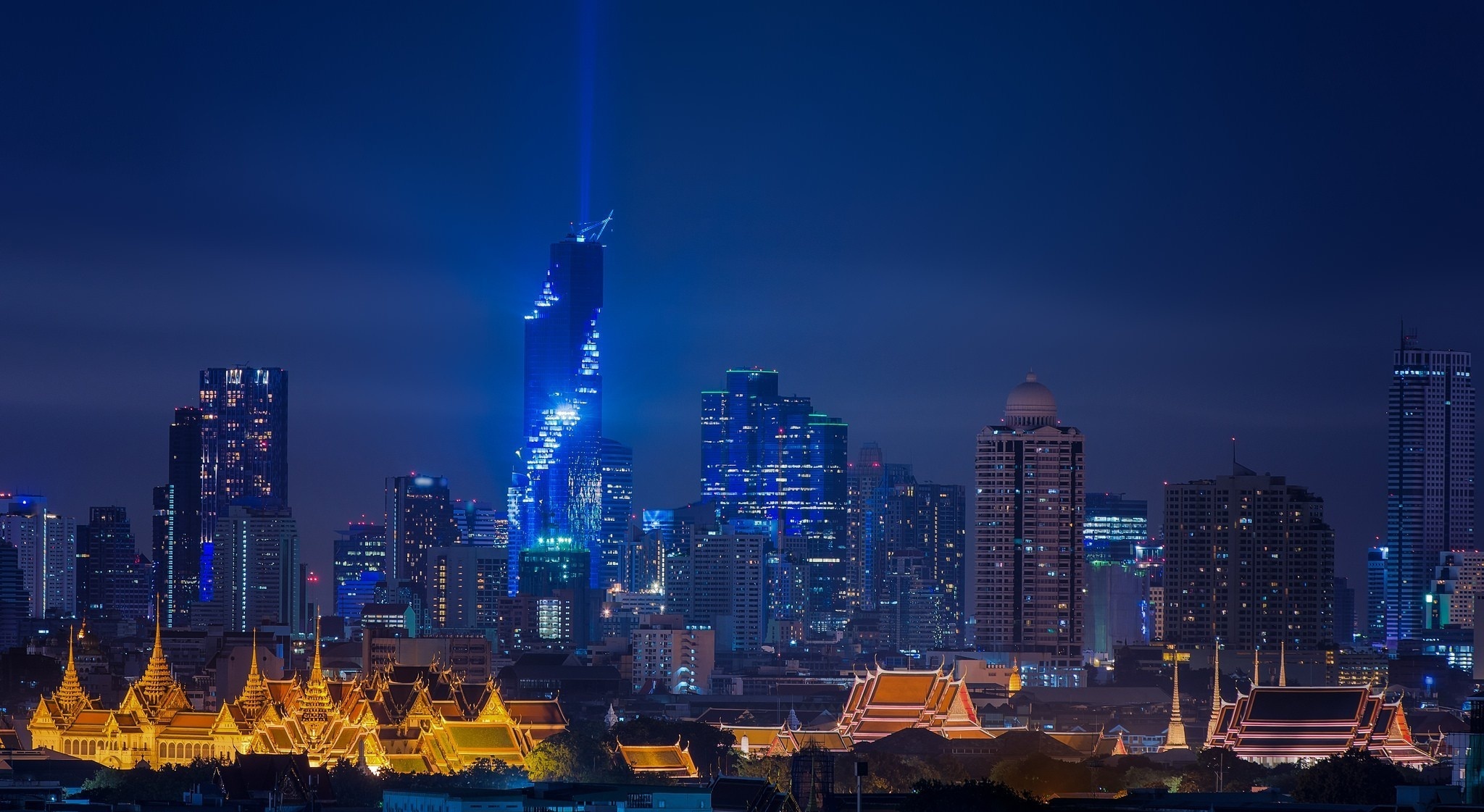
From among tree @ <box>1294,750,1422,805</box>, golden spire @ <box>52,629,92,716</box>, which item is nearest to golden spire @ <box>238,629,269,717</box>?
golden spire @ <box>52,629,92,716</box>

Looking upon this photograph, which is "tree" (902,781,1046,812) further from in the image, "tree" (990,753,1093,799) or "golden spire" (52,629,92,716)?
"golden spire" (52,629,92,716)

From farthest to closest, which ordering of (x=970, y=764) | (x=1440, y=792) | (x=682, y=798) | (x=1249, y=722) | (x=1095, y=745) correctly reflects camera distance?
1. (x=1095, y=745)
2. (x=1249, y=722)
3. (x=970, y=764)
4. (x=682, y=798)
5. (x=1440, y=792)

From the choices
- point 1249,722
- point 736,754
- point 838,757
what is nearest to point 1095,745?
point 1249,722

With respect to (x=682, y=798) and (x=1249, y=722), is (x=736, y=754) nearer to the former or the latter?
(x=1249, y=722)

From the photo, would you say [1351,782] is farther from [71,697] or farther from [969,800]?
[71,697]

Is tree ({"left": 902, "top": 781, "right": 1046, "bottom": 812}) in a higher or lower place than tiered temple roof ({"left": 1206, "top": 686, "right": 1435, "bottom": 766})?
higher

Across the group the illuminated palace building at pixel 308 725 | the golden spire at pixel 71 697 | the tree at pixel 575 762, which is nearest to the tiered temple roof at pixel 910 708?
the illuminated palace building at pixel 308 725
